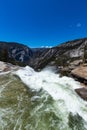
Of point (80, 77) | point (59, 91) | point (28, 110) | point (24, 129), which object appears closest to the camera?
point (24, 129)

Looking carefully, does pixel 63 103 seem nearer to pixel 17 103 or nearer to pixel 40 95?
pixel 40 95

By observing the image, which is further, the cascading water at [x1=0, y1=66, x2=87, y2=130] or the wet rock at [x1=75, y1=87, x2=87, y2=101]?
→ the wet rock at [x1=75, y1=87, x2=87, y2=101]

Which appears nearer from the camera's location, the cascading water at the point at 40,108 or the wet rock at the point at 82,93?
the cascading water at the point at 40,108

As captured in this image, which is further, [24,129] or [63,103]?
[63,103]

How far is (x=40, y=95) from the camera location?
18844 mm

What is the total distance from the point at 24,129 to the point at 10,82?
11.4 meters

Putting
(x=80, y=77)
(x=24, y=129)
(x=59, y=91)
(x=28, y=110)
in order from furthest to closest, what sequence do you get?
→ (x=80, y=77), (x=59, y=91), (x=28, y=110), (x=24, y=129)

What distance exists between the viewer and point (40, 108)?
51.6ft

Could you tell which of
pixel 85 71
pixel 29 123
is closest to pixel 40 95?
pixel 29 123

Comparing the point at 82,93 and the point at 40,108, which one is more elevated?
the point at 82,93

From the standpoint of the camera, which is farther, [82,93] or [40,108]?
[82,93]

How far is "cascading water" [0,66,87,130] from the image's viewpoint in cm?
1328

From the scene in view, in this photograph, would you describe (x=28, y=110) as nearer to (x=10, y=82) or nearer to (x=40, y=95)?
(x=40, y=95)

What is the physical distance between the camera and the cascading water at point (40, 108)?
523 inches
